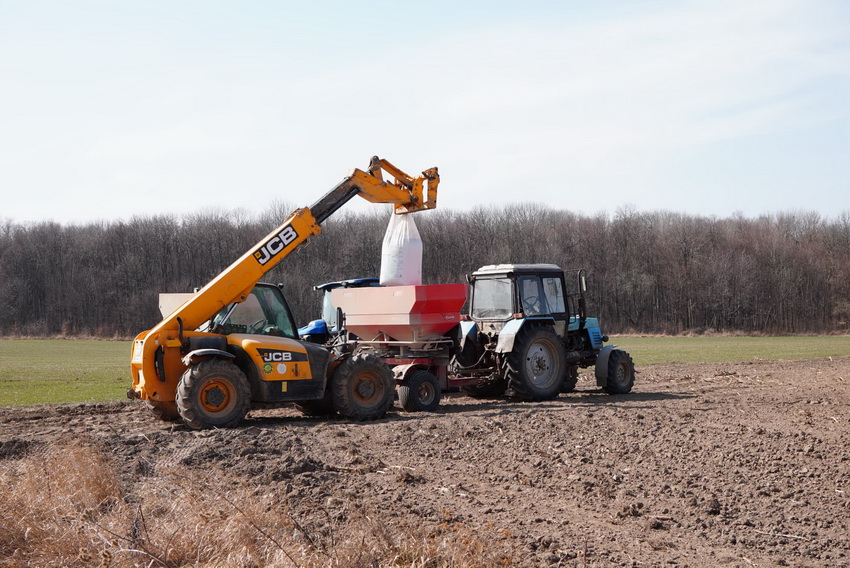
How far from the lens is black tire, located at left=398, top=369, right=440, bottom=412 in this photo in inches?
526

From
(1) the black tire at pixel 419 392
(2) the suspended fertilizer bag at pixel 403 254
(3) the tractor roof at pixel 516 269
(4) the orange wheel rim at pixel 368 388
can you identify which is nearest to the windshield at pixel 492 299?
(3) the tractor roof at pixel 516 269

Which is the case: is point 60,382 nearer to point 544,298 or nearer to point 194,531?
point 544,298

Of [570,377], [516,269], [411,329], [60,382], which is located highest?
[516,269]

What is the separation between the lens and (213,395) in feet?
35.9

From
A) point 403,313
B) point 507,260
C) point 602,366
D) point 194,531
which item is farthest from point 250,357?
point 507,260

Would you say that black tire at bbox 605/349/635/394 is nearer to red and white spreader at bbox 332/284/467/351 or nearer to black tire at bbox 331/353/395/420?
red and white spreader at bbox 332/284/467/351

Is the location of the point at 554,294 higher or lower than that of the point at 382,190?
lower

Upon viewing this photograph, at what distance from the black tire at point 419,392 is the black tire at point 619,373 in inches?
161

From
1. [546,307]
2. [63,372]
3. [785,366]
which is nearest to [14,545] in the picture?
[546,307]

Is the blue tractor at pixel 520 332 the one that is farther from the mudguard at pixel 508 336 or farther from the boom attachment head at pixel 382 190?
the boom attachment head at pixel 382 190

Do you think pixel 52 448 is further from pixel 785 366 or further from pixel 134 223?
pixel 134 223

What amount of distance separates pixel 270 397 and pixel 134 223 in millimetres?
70015

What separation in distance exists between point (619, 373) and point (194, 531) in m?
11.6

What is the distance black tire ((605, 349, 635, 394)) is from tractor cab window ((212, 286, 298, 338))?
6.80 m
